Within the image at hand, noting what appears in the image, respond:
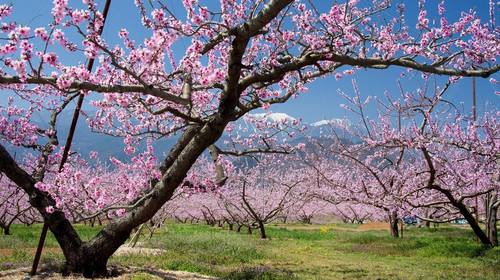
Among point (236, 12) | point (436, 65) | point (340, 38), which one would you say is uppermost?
point (236, 12)

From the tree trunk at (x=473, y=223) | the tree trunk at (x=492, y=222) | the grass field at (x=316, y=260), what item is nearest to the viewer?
the grass field at (x=316, y=260)

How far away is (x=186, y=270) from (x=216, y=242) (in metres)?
9.78

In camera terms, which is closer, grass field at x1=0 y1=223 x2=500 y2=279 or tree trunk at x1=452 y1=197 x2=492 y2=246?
grass field at x1=0 y1=223 x2=500 y2=279

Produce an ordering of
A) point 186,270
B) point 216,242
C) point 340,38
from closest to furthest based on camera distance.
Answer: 1. point 340,38
2. point 186,270
3. point 216,242

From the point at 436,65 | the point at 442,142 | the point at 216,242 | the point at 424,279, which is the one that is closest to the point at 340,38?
the point at 436,65

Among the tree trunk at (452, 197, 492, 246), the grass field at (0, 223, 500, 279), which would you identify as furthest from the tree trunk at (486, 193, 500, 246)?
the grass field at (0, 223, 500, 279)

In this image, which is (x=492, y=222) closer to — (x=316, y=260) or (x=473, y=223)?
(x=473, y=223)

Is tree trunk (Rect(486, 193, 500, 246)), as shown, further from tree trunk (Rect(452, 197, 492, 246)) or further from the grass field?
the grass field

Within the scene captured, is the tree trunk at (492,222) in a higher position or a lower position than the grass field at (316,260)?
higher

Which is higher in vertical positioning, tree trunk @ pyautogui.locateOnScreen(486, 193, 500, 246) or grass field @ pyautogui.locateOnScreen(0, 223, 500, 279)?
tree trunk @ pyautogui.locateOnScreen(486, 193, 500, 246)

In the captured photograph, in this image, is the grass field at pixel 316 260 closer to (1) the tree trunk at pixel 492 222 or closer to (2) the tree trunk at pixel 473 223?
(2) the tree trunk at pixel 473 223

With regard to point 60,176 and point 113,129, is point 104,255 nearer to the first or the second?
point 60,176

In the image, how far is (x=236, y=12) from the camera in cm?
930

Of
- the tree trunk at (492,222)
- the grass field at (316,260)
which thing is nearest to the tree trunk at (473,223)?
the tree trunk at (492,222)
